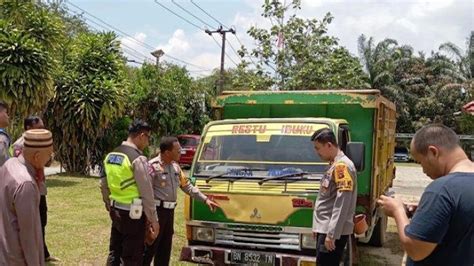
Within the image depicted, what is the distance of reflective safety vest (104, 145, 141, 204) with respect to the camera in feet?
15.5

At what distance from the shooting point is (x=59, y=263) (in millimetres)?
6516

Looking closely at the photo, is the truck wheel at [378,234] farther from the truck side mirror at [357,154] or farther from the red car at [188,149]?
the red car at [188,149]

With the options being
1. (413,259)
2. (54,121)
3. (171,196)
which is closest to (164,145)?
(171,196)

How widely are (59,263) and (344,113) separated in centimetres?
410

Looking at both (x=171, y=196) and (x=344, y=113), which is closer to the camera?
(x=171, y=196)

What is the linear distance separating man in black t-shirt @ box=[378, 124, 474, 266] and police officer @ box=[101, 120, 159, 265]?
2.64m

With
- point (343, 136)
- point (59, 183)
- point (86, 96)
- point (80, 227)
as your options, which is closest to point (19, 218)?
point (343, 136)

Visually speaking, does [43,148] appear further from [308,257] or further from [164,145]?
[308,257]

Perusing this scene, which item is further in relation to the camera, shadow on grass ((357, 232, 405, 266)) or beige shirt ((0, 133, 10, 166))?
shadow on grass ((357, 232, 405, 266))

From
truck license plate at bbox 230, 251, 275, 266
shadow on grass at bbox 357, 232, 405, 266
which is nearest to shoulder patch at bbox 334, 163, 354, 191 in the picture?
truck license plate at bbox 230, 251, 275, 266

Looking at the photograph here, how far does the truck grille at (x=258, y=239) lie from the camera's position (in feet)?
17.1

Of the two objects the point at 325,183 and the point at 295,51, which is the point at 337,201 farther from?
the point at 295,51

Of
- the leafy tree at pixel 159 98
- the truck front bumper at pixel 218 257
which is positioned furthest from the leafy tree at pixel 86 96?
the truck front bumper at pixel 218 257

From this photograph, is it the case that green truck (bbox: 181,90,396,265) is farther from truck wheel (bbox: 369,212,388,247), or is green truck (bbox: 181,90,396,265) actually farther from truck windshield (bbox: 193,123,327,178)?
truck wheel (bbox: 369,212,388,247)
